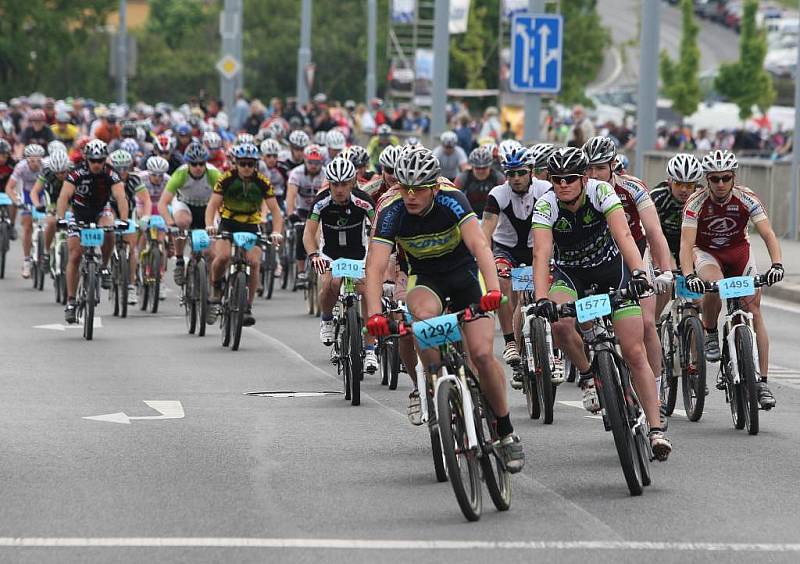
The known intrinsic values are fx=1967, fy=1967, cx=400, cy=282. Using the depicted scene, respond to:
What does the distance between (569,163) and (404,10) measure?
50.1 metres

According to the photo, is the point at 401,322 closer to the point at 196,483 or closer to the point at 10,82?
the point at 196,483

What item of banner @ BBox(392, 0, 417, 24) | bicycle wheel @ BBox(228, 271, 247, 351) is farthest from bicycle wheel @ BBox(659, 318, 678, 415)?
banner @ BBox(392, 0, 417, 24)

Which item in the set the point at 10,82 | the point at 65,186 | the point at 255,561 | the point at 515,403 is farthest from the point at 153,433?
the point at 10,82

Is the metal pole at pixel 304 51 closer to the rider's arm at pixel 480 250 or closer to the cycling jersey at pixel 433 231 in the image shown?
the cycling jersey at pixel 433 231

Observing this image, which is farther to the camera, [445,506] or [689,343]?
[689,343]

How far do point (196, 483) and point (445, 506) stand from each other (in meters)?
1.41

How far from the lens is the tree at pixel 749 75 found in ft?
214

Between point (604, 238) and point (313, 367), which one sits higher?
point (604, 238)

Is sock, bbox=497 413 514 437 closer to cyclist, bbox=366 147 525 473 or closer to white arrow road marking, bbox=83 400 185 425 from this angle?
cyclist, bbox=366 147 525 473

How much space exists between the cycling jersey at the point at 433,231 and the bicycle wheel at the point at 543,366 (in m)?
2.50

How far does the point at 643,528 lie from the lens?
29.1ft

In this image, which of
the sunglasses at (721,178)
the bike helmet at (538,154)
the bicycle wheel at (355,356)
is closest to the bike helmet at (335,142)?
the bike helmet at (538,154)

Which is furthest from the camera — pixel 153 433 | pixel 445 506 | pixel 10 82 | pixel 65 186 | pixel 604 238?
pixel 10 82

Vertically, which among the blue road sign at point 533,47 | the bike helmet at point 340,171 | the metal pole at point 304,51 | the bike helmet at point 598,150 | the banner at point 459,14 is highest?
the banner at point 459,14
